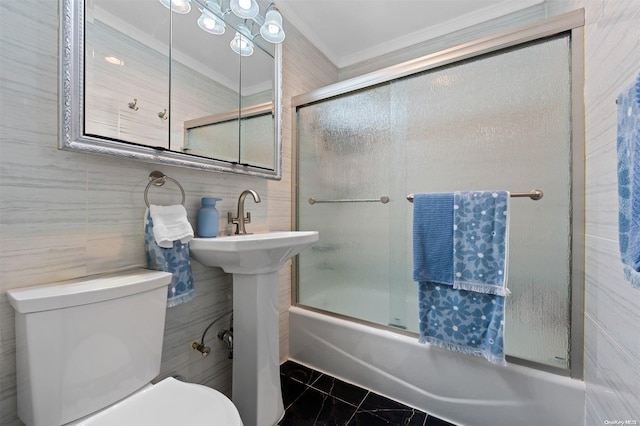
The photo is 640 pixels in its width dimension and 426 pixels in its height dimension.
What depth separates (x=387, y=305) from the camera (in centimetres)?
153

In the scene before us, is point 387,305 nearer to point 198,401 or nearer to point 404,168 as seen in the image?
point 404,168

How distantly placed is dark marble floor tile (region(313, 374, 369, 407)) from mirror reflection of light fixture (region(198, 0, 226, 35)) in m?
1.91

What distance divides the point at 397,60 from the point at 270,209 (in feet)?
5.14

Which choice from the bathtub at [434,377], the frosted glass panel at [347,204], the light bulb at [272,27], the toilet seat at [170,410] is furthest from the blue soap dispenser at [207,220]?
the light bulb at [272,27]

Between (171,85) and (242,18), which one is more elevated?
(242,18)

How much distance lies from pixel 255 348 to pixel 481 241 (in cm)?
107

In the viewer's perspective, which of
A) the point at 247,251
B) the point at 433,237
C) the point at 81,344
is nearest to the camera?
the point at 81,344

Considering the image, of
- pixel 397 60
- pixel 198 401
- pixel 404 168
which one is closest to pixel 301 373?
pixel 198 401

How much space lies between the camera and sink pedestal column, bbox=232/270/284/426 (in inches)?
44.4

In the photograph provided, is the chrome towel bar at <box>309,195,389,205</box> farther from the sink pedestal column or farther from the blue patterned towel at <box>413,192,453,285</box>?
the sink pedestal column

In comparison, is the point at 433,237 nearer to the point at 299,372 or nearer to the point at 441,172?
the point at 441,172

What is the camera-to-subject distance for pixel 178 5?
1.10m

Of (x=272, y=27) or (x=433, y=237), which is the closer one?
(x=433, y=237)

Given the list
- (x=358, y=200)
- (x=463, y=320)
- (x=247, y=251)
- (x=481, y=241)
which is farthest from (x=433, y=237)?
(x=247, y=251)
